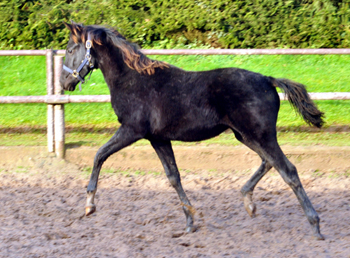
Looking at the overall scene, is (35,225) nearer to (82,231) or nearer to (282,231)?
(82,231)

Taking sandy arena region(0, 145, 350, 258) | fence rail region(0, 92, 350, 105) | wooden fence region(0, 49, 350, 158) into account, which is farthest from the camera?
wooden fence region(0, 49, 350, 158)

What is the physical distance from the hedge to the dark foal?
385cm

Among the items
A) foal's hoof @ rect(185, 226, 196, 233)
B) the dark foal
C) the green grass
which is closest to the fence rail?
the green grass

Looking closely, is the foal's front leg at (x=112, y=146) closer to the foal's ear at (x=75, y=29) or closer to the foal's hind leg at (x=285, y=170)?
the foal's ear at (x=75, y=29)

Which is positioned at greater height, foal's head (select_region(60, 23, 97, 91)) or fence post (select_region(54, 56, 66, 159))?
foal's head (select_region(60, 23, 97, 91))

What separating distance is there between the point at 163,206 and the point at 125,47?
1.53 meters

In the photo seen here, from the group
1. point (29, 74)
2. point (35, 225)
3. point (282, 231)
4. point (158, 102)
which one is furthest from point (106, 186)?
point (29, 74)

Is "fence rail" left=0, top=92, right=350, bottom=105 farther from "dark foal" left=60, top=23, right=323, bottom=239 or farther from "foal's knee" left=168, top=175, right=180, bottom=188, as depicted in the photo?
"foal's knee" left=168, top=175, right=180, bottom=188

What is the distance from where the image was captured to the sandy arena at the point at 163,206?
3.41 metres

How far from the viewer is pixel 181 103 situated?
3693 mm

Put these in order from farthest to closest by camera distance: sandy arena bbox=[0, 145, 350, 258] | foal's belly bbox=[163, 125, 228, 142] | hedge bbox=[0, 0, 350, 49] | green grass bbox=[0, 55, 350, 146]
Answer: hedge bbox=[0, 0, 350, 49], green grass bbox=[0, 55, 350, 146], foal's belly bbox=[163, 125, 228, 142], sandy arena bbox=[0, 145, 350, 258]

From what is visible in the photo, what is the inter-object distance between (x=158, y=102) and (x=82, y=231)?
123 cm

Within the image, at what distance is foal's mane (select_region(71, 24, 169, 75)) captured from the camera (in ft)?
12.7

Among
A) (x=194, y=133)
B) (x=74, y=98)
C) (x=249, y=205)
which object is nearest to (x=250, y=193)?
(x=249, y=205)
